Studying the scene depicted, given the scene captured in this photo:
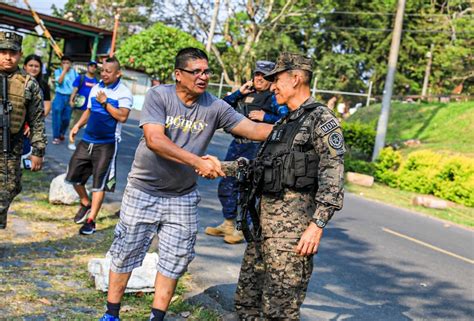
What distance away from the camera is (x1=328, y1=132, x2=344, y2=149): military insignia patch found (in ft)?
11.4

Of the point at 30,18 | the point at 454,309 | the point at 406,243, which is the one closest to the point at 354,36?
the point at 30,18

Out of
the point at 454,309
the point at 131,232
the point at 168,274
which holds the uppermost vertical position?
the point at 131,232

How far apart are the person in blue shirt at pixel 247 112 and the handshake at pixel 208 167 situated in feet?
5.29

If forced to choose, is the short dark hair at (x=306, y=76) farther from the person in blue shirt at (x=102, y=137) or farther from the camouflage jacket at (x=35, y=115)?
the person in blue shirt at (x=102, y=137)

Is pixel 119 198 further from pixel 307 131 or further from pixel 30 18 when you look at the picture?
pixel 30 18

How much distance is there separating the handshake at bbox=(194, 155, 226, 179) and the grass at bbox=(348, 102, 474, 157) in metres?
16.1

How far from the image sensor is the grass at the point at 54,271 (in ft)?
14.4

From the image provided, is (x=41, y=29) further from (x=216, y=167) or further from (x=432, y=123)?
(x=216, y=167)

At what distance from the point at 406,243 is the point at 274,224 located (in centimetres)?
545

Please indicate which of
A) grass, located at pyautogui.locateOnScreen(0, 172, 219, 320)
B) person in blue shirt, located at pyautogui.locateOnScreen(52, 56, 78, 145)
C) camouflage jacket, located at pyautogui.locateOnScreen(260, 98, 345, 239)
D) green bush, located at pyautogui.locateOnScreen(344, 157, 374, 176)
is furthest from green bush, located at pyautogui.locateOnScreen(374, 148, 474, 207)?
camouflage jacket, located at pyautogui.locateOnScreen(260, 98, 345, 239)

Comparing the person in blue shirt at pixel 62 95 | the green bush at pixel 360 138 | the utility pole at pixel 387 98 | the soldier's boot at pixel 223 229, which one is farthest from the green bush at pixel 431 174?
the person in blue shirt at pixel 62 95

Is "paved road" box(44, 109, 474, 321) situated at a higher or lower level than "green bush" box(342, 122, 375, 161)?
lower

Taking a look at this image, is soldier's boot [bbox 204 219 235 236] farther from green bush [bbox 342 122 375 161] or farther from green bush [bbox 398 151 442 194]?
green bush [bbox 342 122 375 161]

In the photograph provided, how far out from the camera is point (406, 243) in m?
8.62
